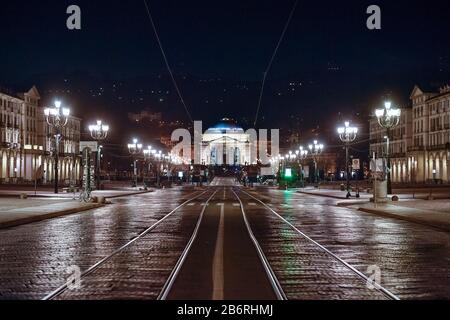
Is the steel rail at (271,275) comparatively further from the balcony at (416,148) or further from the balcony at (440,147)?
the balcony at (416,148)

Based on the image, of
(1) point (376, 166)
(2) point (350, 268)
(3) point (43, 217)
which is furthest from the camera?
Answer: (1) point (376, 166)

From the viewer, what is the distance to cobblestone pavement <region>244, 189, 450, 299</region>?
11.9 metres

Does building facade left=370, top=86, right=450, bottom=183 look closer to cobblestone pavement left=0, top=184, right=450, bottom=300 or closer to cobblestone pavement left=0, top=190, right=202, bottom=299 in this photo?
cobblestone pavement left=0, top=190, right=202, bottom=299

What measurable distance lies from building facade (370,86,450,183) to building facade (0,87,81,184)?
60715mm

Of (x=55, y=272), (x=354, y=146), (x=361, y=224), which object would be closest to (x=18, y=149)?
(x=354, y=146)

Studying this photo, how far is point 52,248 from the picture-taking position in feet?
58.4

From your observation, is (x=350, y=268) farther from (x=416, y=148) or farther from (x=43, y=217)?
(x=416, y=148)

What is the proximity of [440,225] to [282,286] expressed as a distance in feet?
51.5

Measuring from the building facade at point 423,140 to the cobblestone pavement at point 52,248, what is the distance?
89.2 m

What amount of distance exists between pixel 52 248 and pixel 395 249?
878cm

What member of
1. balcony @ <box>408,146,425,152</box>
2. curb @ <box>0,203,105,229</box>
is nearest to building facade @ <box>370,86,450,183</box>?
balcony @ <box>408,146,425,152</box>

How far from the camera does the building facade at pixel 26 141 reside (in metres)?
113

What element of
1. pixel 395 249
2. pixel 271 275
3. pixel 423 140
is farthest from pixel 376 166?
pixel 423 140

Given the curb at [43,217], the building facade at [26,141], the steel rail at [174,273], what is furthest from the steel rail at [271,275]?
the building facade at [26,141]
